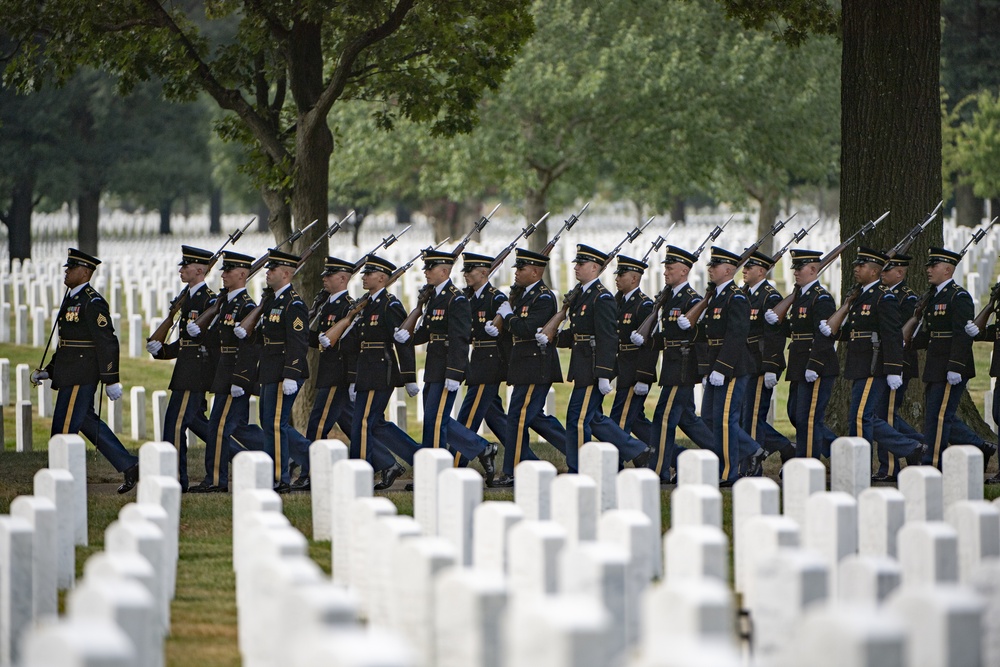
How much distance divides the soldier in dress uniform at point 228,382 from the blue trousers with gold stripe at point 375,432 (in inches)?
24.1

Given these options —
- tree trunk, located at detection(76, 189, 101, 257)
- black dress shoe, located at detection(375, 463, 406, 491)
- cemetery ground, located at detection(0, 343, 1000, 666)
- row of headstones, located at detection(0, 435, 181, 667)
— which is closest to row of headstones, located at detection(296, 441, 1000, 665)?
cemetery ground, located at detection(0, 343, 1000, 666)

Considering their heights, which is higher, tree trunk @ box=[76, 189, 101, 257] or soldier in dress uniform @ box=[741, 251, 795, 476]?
tree trunk @ box=[76, 189, 101, 257]

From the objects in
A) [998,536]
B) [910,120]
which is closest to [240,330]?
[910,120]

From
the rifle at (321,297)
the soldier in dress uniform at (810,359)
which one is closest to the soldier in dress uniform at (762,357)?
the soldier in dress uniform at (810,359)

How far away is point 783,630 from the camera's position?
13.5ft

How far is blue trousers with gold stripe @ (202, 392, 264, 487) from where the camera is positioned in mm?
9828

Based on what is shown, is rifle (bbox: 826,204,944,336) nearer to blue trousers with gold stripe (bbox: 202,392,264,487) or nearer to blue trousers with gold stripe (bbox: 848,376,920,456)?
blue trousers with gold stripe (bbox: 848,376,920,456)

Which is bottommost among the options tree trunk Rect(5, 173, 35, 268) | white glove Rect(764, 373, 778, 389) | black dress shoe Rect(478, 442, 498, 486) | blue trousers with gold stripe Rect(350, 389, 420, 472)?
black dress shoe Rect(478, 442, 498, 486)

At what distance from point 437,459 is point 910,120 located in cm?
557

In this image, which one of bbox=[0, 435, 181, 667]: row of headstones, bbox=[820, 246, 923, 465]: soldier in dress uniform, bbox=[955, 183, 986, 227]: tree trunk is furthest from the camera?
bbox=[955, 183, 986, 227]: tree trunk

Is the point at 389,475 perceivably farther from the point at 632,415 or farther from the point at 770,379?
the point at 770,379

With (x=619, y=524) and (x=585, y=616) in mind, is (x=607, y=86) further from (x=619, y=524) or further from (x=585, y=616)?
(x=585, y=616)

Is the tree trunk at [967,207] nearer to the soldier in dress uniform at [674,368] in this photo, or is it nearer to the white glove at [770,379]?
the white glove at [770,379]

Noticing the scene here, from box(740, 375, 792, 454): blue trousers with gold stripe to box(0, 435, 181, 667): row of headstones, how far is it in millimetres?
4513
